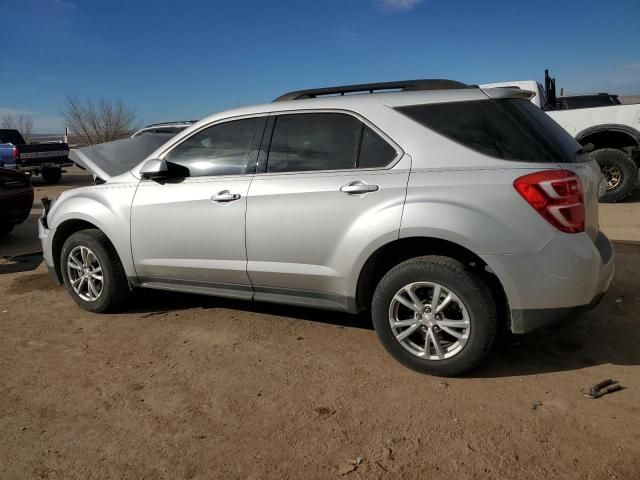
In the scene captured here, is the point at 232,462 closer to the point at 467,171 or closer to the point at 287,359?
the point at 287,359

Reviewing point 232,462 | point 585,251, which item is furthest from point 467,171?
point 232,462

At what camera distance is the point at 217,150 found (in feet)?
13.1

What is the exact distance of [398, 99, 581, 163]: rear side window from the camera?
2.98 m

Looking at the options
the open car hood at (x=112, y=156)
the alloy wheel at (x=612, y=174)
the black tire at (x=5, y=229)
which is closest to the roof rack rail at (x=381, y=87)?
the open car hood at (x=112, y=156)

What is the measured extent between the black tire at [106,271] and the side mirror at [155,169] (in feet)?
2.83

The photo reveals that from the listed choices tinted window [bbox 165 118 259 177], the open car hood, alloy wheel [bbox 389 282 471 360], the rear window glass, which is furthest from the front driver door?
the rear window glass

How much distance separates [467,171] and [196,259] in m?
2.13

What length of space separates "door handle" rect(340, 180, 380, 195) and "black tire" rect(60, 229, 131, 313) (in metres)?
2.28

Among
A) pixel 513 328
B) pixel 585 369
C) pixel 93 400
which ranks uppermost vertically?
pixel 513 328

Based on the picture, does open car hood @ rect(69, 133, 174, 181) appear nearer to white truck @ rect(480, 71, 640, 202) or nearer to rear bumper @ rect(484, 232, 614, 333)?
rear bumper @ rect(484, 232, 614, 333)

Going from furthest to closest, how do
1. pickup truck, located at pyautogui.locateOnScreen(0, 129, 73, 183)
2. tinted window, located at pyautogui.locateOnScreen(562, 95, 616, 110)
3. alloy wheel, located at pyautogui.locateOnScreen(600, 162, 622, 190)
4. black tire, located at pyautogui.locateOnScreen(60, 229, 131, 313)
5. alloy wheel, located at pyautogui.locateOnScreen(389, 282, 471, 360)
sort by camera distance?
pickup truck, located at pyautogui.locateOnScreen(0, 129, 73, 183)
tinted window, located at pyautogui.locateOnScreen(562, 95, 616, 110)
alloy wheel, located at pyautogui.locateOnScreen(600, 162, 622, 190)
black tire, located at pyautogui.locateOnScreen(60, 229, 131, 313)
alloy wheel, located at pyautogui.locateOnScreen(389, 282, 471, 360)

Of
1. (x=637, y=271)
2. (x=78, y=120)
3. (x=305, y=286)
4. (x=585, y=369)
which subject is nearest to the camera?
(x=585, y=369)

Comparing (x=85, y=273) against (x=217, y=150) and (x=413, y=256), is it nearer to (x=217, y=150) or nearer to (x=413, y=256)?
(x=217, y=150)

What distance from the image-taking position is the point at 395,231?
316 cm
